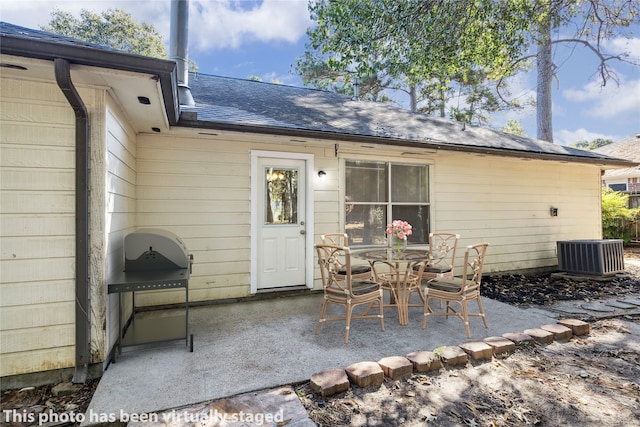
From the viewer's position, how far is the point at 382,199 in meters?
5.08

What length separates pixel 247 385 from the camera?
2201 mm

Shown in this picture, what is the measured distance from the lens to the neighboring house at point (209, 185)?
222 cm

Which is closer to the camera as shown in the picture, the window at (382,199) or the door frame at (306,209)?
the door frame at (306,209)

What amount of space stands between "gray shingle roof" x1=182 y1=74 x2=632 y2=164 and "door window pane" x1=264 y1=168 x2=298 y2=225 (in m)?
0.74

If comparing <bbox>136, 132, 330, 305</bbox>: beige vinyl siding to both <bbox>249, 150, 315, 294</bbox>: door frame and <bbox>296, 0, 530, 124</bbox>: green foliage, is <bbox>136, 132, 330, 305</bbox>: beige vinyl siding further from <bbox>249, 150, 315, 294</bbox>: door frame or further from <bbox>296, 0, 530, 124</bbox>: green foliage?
<bbox>296, 0, 530, 124</bbox>: green foliage

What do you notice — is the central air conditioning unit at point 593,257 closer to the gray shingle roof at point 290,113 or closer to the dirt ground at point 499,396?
the gray shingle roof at point 290,113

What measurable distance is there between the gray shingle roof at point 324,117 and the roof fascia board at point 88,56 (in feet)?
4.65

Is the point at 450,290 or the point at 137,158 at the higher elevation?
the point at 137,158

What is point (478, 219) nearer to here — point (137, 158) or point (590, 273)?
point (590, 273)

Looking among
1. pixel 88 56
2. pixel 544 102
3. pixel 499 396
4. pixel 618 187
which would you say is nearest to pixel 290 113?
pixel 88 56

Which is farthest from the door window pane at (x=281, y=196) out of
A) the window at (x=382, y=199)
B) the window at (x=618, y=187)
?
the window at (x=618, y=187)

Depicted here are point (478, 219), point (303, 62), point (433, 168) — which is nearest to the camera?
point (433, 168)

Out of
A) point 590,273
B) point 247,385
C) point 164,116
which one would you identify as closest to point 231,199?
point 164,116

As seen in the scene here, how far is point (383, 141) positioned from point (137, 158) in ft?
10.4
